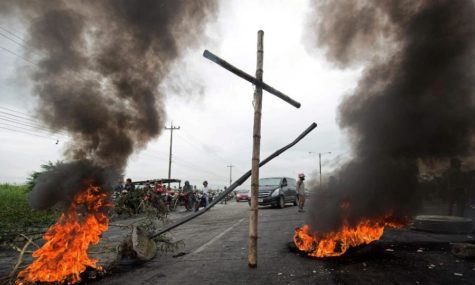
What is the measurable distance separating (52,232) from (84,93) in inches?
118

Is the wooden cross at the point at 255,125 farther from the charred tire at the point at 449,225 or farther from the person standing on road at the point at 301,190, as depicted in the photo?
the person standing on road at the point at 301,190

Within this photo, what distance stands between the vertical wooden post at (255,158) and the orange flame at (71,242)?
2.57 meters

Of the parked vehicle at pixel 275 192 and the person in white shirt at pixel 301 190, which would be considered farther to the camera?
the parked vehicle at pixel 275 192

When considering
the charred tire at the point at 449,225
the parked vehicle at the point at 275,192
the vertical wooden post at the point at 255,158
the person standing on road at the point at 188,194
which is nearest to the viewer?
the vertical wooden post at the point at 255,158

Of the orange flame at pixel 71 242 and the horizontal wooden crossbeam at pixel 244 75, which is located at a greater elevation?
the horizontal wooden crossbeam at pixel 244 75

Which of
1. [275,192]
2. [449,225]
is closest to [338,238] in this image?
[449,225]

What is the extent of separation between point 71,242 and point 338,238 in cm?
488

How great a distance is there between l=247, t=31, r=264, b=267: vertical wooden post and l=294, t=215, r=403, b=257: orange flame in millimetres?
1376

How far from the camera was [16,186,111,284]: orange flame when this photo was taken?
456 centimetres

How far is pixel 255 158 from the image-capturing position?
575 cm

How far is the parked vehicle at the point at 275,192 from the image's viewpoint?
18.2 metres

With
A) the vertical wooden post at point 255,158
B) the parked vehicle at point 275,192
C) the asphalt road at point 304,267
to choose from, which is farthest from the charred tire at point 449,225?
the parked vehicle at point 275,192

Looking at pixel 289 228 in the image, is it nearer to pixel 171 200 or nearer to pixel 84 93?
pixel 84 93

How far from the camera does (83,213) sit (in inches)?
211
